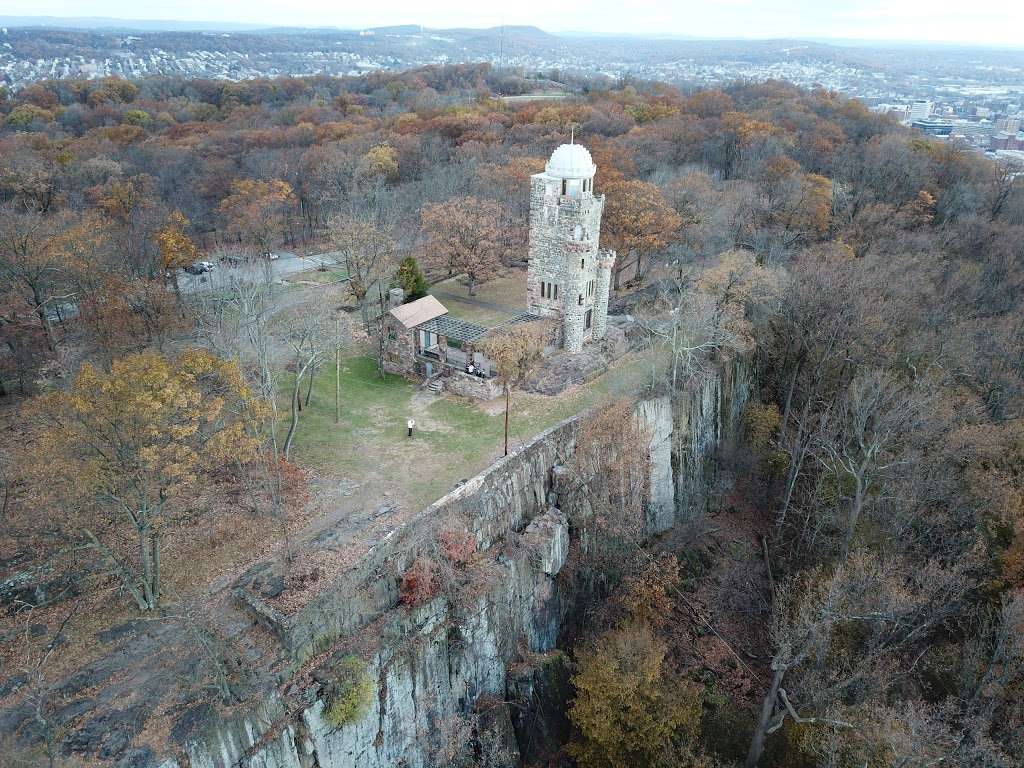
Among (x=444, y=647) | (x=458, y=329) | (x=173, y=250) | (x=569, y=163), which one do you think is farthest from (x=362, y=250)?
(x=444, y=647)

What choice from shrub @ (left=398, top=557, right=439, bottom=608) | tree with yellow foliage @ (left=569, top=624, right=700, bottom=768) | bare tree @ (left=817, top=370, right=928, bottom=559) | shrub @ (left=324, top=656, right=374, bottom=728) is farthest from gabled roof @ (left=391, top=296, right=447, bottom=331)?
bare tree @ (left=817, top=370, right=928, bottom=559)

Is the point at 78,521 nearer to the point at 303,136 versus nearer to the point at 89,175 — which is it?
the point at 89,175

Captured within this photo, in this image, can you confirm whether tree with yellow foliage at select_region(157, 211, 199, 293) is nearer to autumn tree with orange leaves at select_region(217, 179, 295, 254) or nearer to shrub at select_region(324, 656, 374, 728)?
autumn tree with orange leaves at select_region(217, 179, 295, 254)


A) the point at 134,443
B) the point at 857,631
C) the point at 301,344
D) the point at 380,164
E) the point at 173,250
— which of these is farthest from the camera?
the point at 380,164

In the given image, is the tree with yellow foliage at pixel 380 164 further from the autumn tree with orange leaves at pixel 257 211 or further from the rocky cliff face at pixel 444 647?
the rocky cliff face at pixel 444 647

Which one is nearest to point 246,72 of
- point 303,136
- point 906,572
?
point 303,136

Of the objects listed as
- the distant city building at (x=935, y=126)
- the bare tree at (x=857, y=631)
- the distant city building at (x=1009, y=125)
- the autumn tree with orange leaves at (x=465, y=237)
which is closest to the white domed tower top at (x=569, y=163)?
the autumn tree with orange leaves at (x=465, y=237)

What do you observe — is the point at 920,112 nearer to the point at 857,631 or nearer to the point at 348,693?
the point at 857,631

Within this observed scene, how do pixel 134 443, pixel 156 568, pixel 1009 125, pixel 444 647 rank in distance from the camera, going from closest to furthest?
pixel 134 443
pixel 156 568
pixel 444 647
pixel 1009 125
